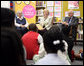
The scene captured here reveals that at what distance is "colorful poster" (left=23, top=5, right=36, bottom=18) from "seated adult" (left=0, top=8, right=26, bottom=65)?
6.10m

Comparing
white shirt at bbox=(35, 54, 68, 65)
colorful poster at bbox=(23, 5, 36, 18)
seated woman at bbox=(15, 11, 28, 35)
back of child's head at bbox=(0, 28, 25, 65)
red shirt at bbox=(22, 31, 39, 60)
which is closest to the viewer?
back of child's head at bbox=(0, 28, 25, 65)

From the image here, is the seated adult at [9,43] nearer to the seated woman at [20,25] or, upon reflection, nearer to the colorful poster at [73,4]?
the seated woman at [20,25]

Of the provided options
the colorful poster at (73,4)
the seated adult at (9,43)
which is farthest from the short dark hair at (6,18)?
the colorful poster at (73,4)

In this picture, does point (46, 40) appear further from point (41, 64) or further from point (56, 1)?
point (56, 1)

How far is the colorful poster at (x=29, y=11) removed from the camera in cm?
730

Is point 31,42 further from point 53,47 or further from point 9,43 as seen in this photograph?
point 9,43

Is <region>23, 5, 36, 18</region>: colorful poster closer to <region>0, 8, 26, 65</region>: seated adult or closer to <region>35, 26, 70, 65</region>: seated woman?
<region>35, 26, 70, 65</region>: seated woman

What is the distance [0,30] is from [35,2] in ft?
20.6

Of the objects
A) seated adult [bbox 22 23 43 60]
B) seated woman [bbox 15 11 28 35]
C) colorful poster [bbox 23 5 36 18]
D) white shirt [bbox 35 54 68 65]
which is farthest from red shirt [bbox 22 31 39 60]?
colorful poster [bbox 23 5 36 18]

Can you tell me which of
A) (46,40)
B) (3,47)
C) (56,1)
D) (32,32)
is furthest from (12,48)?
(56,1)

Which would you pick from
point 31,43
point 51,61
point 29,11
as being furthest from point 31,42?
point 29,11

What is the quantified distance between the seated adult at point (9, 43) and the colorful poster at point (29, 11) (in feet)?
20.0

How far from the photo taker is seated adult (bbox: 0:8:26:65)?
111 centimetres

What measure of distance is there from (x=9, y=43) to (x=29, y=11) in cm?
632
